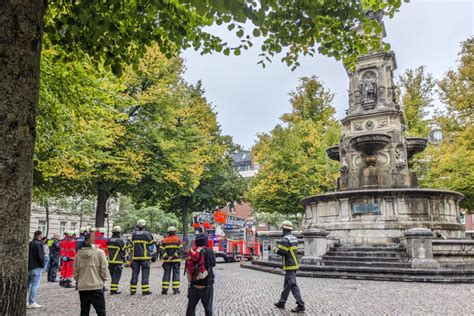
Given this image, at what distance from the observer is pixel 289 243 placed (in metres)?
8.62

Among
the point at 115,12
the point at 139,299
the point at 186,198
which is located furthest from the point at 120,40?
the point at 186,198

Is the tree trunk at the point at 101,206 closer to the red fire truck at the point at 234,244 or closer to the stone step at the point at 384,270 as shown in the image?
the red fire truck at the point at 234,244

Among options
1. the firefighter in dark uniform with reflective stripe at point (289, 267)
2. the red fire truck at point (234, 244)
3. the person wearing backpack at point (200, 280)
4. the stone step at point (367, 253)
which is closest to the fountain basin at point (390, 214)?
the stone step at point (367, 253)

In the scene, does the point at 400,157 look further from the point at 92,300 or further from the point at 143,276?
the point at 92,300

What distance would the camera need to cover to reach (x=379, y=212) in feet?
56.1

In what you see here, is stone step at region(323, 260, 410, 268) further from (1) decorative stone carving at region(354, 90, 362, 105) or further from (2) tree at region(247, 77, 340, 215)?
(2) tree at region(247, 77, 340, 215)

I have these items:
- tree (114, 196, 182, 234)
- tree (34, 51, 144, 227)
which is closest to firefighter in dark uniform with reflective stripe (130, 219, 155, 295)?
tree (34, 51, 144, 227)

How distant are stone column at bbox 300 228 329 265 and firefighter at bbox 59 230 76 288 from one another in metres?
8.17

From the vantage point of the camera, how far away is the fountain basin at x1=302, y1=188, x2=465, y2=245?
16641mm

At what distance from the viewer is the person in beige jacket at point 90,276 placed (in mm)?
6141

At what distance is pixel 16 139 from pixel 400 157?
18660 millimetres

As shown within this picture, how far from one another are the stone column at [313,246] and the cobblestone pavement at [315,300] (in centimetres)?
283

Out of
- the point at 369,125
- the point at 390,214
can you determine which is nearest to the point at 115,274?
the point at 390,214

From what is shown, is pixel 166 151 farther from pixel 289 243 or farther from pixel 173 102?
pixel 289 243
